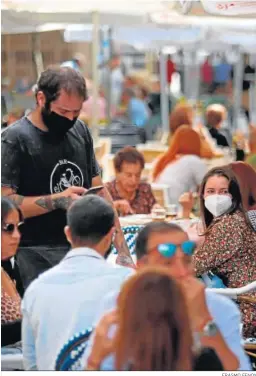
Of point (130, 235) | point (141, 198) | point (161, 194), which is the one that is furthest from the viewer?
point (161, 194)

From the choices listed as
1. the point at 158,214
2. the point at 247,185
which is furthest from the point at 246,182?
the point at 158,214

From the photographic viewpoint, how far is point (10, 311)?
441 centimetres

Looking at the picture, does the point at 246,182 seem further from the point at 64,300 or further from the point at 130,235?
the point at 64,300

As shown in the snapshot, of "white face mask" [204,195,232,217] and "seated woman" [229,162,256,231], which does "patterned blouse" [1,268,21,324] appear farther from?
"seated woman" [229,162,256,231]

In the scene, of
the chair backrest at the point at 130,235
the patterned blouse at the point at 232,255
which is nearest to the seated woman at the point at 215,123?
the chair backrest at the point at 130,235

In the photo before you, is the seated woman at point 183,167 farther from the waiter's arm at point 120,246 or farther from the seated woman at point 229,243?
the waiter's arm at point 120,246

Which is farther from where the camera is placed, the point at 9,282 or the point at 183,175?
the point at 183,175

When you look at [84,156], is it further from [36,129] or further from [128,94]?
[128,94]

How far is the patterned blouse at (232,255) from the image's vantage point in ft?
17.2

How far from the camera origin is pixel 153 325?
123 inches

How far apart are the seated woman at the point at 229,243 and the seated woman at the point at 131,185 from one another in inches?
86.0

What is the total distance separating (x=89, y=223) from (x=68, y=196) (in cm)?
98

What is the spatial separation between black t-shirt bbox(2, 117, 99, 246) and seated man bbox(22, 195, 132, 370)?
118cm

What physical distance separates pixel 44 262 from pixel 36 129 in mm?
620
